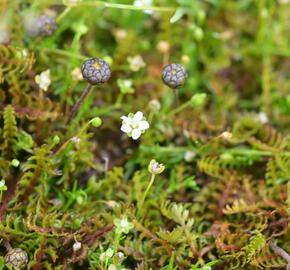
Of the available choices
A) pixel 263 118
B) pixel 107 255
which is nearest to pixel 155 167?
pixel 107 255

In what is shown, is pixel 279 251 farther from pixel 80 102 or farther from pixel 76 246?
pixel 80 102

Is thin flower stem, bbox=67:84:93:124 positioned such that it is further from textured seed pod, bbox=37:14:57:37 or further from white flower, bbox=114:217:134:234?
white flower, bbox=114:217:134:234

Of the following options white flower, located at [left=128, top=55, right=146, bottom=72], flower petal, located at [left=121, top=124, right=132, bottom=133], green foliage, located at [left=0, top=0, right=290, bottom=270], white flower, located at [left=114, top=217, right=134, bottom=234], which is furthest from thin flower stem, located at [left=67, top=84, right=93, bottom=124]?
white flower, located at [left=114, top=217, right=134, bottom=234]

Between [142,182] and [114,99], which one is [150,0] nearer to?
[114,99]

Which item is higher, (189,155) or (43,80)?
(43,80)

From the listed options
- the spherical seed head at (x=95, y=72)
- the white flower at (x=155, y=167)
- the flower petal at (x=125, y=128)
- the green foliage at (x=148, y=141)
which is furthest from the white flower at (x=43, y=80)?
the white flower at (x=155, y=167)

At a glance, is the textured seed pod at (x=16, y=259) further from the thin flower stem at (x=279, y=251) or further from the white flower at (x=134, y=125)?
the thin flower stem at (x=279, y=251)

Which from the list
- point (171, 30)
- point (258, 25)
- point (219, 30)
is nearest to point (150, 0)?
point (171, 30)
